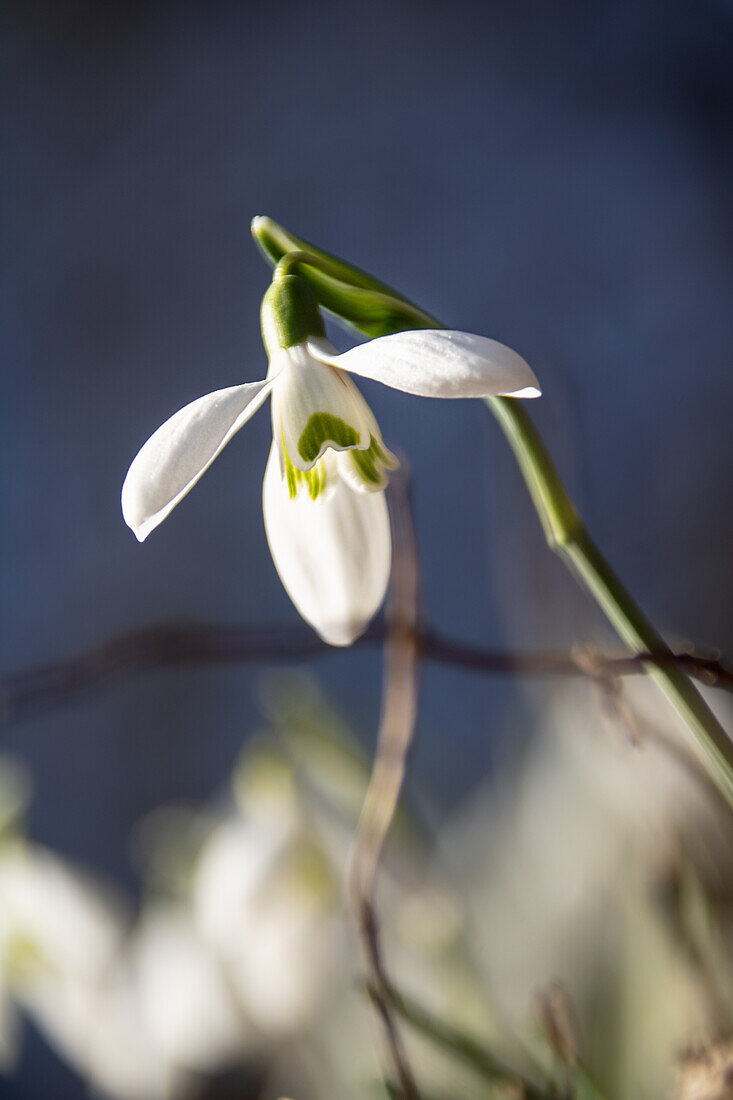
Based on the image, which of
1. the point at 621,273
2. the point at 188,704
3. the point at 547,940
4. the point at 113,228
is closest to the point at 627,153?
the point at 621,273

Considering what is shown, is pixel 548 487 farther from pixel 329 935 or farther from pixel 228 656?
pixel 329 935

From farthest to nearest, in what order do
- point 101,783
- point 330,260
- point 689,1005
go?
point 101,783 < point 689,1005 < point 330,260

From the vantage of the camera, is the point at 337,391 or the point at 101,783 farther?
the point at 101,783

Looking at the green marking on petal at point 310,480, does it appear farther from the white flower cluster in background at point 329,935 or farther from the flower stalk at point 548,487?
the white flower cluster in background at point 329,935

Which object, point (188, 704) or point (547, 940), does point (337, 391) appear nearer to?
point (547, 940)

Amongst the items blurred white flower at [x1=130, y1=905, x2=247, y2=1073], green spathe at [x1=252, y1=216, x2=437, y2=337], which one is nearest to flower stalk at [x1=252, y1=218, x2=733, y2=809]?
green spathe at [x1=252, y1=216, x2=437, y2=337]

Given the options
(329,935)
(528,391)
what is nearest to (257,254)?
(329,935)

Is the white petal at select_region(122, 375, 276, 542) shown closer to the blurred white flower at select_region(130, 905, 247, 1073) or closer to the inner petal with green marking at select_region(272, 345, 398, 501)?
the inner petal with green marking at select_region(272, 345, 398, 501)

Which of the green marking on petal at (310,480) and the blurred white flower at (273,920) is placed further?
the blurred white flower at (273,920)

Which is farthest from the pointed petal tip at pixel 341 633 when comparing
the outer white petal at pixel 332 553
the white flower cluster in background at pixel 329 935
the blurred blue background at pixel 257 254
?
the blurred blue background at pixel 257 254
